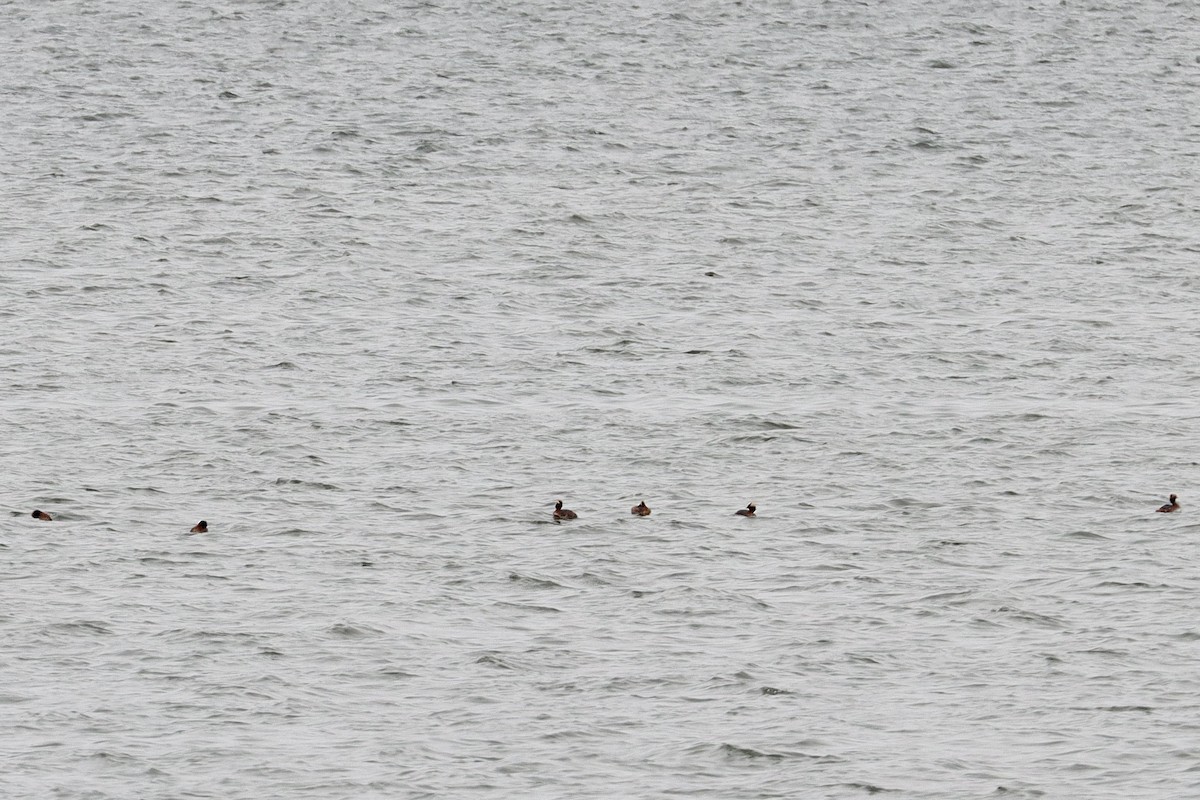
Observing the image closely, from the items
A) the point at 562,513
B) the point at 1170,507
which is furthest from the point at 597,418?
the point at 1170,507

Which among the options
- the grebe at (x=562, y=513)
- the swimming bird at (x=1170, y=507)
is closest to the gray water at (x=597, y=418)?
the grebe at (x=562, y=513)

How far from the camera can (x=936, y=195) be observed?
4950 cm

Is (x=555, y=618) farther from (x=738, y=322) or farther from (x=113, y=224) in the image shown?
(x=113, y=224)

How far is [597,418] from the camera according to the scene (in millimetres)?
35000

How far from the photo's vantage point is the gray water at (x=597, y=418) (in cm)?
2378

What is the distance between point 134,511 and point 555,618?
6.75m

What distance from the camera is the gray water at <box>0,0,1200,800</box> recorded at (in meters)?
23.8

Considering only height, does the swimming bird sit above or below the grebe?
above

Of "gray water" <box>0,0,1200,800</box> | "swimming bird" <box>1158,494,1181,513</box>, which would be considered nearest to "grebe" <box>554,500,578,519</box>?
"gray water" <box>0,0,1200,800</box>

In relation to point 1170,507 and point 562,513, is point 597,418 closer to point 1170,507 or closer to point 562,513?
point 562,513

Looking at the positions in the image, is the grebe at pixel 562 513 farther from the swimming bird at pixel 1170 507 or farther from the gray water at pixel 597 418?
the swimming bird at pixel 1170 507

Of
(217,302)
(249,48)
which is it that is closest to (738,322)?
(217,302)

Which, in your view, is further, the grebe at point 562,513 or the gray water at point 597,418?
the grebe at point 562,513

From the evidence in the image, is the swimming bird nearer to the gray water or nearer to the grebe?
the gray water
